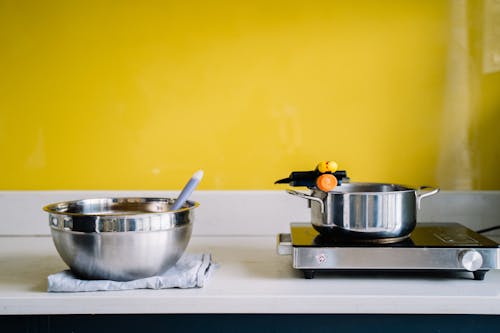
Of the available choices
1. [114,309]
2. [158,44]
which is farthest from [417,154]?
[114,309]

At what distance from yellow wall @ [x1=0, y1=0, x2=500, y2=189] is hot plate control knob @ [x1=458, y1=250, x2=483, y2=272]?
1.67ft

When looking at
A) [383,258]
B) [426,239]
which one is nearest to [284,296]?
[383,258]

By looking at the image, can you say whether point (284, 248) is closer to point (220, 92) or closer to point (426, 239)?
point (426, 239)

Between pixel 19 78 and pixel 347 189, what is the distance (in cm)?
102

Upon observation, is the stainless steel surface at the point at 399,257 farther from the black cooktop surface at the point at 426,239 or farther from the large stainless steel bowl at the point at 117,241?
the large stainless steel bowl at the point at 117,241

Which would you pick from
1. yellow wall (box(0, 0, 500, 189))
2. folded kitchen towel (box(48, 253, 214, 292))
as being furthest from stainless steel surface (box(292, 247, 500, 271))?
yellow wall (box(0, 0, 500, 189))

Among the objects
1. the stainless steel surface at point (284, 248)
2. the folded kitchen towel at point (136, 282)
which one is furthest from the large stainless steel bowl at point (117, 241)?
the stainless steel surface at point (284, 248)

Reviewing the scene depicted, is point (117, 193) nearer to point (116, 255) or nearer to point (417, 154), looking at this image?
point (116, 255)

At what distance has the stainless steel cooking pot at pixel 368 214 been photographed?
958mm

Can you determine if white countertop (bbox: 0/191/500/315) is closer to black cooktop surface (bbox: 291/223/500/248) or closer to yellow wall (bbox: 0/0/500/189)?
black cooktop surface (bbox: 291/223/500/248)

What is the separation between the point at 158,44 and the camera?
1432mm

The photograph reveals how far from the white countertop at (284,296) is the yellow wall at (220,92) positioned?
1.63ft

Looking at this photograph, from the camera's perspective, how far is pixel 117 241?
886 mm

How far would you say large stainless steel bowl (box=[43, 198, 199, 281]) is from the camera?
885mm
